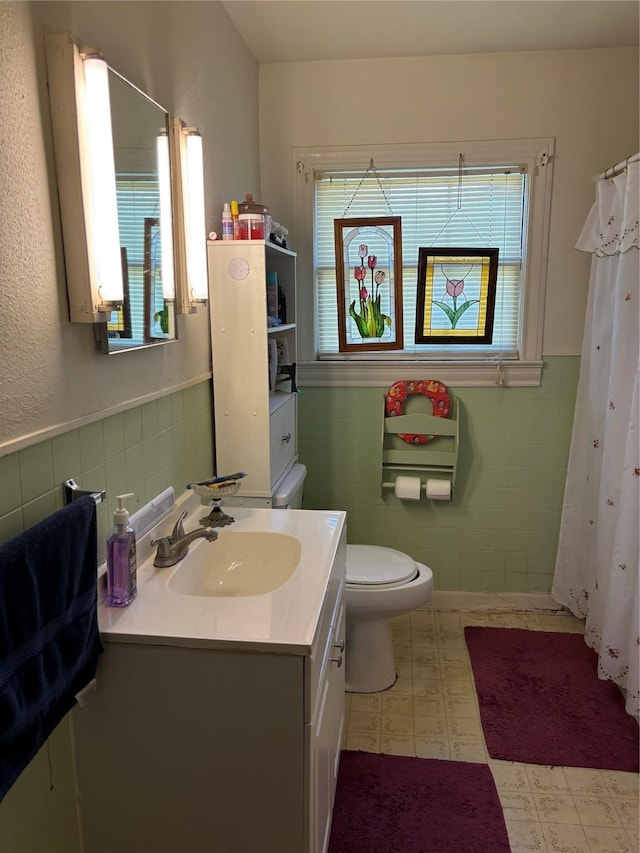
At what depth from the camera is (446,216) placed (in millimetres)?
2783

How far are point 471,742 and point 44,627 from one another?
5.34 ft

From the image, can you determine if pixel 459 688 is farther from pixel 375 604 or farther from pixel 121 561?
pixel 121 561

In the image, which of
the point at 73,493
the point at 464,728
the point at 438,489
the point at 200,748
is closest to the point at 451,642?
the point at 464,728

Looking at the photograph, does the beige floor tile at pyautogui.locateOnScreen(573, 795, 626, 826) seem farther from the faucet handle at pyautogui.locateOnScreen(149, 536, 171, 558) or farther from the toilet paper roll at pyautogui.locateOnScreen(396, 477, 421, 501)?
the faucet handle at pyautogui.locateOnScreen(149, 536, 171, 558)

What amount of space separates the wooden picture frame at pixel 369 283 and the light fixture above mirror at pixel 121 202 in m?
1.01

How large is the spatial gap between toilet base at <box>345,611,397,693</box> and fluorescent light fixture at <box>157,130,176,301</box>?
142 cm

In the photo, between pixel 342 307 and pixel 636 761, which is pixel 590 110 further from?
pixel 636 761

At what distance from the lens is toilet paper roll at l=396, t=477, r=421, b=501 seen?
9.41 feet

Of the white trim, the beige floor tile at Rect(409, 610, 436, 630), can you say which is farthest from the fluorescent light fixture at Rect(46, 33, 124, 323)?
the beige floor tile at Rect(409, 610, 436, 630)

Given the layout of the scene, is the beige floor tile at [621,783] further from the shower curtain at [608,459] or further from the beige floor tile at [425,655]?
the beige floor tile at [425,655]

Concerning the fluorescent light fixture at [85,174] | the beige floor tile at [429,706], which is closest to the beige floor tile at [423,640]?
the beige floor tile at [429,706]

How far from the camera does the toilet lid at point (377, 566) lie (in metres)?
2.32

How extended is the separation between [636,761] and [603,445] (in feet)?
3.62

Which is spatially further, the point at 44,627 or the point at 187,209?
the point at 187,209
